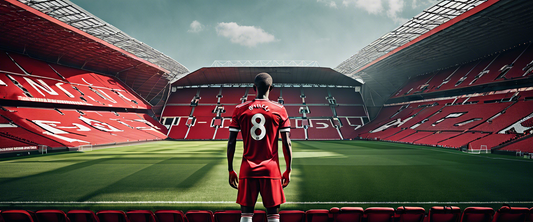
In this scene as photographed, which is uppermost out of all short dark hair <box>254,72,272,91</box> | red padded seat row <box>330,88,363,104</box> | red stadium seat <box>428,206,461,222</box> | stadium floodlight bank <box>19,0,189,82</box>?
stadium floodlight bank <box>19,0,189,82</box>

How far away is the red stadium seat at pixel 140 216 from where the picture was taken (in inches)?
114

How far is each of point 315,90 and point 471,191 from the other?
3703 cm

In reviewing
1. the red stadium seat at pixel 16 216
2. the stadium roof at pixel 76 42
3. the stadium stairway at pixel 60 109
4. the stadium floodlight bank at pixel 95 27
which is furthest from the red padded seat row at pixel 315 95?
the red stadium seat at pixel 16 216

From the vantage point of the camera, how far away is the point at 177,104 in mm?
40562

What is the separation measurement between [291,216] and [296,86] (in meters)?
41.2

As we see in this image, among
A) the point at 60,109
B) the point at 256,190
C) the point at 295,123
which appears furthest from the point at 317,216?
the point at 295,123

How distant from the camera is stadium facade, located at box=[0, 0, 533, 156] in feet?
59.1

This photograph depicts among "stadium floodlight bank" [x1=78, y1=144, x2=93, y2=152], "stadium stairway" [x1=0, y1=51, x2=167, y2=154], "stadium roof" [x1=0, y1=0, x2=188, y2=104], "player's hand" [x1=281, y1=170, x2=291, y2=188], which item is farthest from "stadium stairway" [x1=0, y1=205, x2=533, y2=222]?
"stadium roof" [x1=0, y1=0, x2=188, y2=104]

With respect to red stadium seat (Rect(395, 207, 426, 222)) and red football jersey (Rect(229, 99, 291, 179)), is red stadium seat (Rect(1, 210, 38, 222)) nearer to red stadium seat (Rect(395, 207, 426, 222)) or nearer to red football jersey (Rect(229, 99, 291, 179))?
red football jersey (Rect(229, 99, 291, 179))

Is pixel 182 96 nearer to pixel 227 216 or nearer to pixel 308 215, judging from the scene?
pixel 227 216

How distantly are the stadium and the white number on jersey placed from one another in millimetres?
1019

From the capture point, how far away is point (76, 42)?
2269cm

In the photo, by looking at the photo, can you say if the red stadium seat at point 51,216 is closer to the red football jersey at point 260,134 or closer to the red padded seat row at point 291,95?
the red football jersey at point 260,134

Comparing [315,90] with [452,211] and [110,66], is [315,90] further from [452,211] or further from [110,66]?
[452,211]
